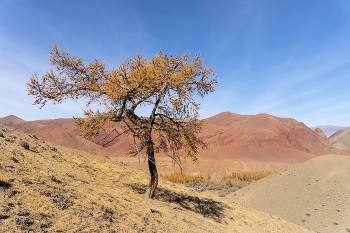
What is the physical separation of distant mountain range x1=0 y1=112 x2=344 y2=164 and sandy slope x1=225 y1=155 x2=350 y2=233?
90.8 feet

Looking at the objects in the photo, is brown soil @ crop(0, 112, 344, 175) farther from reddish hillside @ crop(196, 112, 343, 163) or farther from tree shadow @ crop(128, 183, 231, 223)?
tree shadow @ crop(128, 183, 231, 223)

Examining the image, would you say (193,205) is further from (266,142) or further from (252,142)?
(266,142)

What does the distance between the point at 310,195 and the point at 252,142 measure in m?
44.1

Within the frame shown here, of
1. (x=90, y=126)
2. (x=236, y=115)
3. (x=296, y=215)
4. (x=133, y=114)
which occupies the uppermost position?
(x=236, y=115)

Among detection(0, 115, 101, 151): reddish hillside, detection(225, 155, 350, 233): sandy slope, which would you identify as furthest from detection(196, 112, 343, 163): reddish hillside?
detection(0, 115, 101, 151): reddish hillside

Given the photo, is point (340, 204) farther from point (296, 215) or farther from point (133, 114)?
point (133, 114)

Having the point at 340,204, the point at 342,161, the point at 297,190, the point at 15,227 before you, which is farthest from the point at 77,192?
the point at 342,161

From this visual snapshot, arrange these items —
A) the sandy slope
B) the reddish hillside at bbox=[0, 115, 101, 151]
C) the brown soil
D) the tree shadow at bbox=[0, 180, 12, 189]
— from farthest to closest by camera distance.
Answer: the reddish hillside at bbox=[0, 115, 101, 151], the brown soil, the sandy slope, the tree shadow at bbox=[0, 180, 12, 189]

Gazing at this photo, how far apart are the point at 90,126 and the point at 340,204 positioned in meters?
19.6

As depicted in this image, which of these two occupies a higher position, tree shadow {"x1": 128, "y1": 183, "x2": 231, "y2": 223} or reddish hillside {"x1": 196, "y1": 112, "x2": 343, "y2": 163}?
reddish hillside {"x1": 196, "y1": 112, "x2": 343, "y2": 163}

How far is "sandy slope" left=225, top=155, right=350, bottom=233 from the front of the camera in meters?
13.1

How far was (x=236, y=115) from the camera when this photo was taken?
3521 inches

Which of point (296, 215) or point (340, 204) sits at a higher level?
point (340, 204)

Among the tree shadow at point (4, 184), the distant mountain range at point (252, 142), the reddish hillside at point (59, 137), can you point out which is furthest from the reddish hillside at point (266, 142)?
the tree shadow at point (4, 184)
